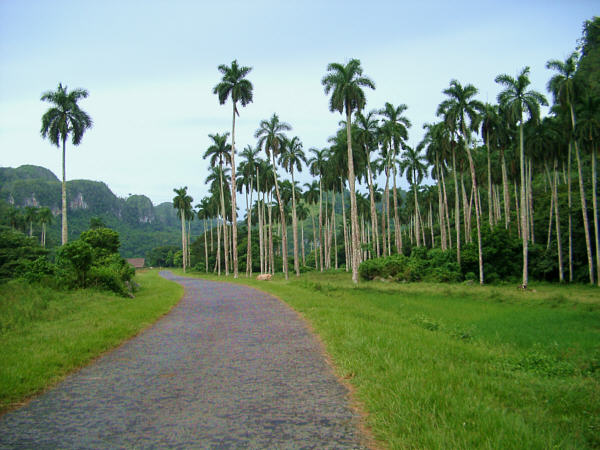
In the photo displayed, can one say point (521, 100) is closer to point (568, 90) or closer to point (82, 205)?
point (568, 90)

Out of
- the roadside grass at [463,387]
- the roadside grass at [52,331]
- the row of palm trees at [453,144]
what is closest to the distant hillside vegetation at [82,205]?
the row of palm trees at [453,144]

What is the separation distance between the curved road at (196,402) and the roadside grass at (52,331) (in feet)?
1.15

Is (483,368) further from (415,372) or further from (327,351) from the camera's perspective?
(327,351)

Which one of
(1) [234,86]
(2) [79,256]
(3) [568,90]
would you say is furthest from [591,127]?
(2) [79,256]

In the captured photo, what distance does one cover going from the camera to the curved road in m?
4.13

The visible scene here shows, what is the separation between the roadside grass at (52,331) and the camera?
617 centimetres

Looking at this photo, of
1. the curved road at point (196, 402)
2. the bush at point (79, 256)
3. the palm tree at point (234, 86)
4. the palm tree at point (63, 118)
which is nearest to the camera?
the curved road at point (196, 402)

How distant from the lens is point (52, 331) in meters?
9.91

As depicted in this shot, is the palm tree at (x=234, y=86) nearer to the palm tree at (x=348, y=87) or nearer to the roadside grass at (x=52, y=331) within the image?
the palm tree at (x=348, y=87)

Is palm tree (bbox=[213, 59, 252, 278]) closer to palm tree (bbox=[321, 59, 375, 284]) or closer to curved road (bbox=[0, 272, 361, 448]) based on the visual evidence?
palm tree (bbox=[321, 59, 375, 284])

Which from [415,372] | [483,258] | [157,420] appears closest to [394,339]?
[415,372]

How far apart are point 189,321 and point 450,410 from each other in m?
9.44

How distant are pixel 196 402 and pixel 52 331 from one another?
6667mm

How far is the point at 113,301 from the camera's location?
55.6 feet
